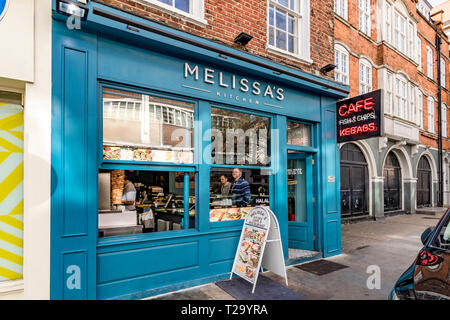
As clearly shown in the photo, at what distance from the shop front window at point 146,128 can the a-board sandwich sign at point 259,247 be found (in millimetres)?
1611

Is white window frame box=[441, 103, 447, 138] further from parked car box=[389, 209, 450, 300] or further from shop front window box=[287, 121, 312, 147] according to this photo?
parked car box=[389, 209, 450, 300]

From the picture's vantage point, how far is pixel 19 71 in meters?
3.23

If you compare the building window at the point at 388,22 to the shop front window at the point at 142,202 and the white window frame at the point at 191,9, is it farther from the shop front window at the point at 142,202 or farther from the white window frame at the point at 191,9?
the shop front window at the point at 142,202

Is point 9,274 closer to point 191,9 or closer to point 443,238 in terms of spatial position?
point 191,9

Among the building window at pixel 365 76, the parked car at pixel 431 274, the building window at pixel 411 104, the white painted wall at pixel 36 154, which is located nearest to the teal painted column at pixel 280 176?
the parked car at pixel 431 274

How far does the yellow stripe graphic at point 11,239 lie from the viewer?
3.34 m

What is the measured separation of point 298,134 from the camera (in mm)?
6328

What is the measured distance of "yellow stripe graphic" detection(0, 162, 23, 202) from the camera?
3.36m

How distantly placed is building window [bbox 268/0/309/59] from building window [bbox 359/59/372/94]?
655cm

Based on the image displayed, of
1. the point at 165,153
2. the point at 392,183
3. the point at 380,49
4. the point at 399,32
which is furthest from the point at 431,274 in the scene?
the point at 399,32

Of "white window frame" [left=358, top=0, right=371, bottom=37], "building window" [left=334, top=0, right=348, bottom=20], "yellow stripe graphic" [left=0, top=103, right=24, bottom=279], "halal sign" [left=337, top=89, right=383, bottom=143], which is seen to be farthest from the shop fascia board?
"white window frame" [left=358, top=0, right=371, bottom=37]

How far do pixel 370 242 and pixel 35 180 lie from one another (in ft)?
27.2

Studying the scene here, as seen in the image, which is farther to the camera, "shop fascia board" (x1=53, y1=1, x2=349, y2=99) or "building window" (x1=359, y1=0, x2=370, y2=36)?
"building window" (x1=359, y1=0, x2=370, y2=36)
